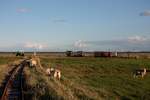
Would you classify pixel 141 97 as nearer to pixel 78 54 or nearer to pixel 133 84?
pixel 133 84

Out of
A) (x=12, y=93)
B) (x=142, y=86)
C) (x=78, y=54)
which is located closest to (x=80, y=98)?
(x=12, y=93)

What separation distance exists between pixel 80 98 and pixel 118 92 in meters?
6.93

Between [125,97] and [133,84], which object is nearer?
[125,97]

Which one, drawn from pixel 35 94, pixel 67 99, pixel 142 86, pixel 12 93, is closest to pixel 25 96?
pixel 35 94

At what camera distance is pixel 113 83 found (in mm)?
30531

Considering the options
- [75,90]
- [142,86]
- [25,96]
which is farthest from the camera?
[142,86]

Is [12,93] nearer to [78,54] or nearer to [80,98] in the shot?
[80,98]

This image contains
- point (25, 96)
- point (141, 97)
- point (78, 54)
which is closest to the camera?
point (25, 96)

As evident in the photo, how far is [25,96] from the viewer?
1989cm

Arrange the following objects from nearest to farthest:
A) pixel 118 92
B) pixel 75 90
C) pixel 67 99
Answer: pixel 67 99 < pixel 75 90 < pixel 118 92

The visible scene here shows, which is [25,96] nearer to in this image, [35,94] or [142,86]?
[35,94]

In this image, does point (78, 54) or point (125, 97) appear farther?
point (78, 54)

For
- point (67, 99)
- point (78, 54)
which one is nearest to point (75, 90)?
point (67, 99)

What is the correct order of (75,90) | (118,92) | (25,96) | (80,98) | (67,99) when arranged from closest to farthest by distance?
1. (67,99)
2. (80,98)
3. (25,96)
4. (75,90)
5. (118,92)
